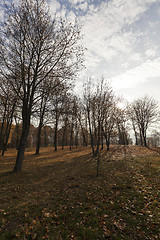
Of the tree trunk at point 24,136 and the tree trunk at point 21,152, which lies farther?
the tree trunk at point 24,136

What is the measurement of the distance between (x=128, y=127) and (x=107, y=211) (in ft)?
119

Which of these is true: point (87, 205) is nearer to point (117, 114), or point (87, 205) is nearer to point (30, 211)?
point (30, 211)

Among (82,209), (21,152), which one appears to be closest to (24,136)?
(21,152)

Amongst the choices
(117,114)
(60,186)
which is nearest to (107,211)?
(60,186)

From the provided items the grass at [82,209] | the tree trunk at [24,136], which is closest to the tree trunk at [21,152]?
the tree trunk at [24,136]

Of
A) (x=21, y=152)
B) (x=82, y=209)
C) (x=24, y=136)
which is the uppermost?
(x=24, y=136)

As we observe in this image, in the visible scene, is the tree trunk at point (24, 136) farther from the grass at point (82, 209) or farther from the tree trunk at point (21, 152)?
the grass at point (82, 209)

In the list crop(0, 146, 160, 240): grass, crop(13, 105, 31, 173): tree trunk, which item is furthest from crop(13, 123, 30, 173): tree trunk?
crop(0, 146, 160, 240): grass

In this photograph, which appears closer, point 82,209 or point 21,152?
point 82,209

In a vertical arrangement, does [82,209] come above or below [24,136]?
below

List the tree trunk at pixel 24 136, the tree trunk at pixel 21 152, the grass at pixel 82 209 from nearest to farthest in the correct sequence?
1. the grass at pixel 82 209
2. the tree trunk at pixel 21 152
3. the tree trunk at pixel 24 136

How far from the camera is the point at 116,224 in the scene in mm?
4238

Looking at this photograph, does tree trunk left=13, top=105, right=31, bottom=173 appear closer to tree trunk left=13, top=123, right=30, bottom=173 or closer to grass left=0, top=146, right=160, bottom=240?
tree trunk left=13, top=123, right=30, bottom=173

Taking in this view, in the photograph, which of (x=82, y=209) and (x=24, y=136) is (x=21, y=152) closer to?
(x=24, y=136)
